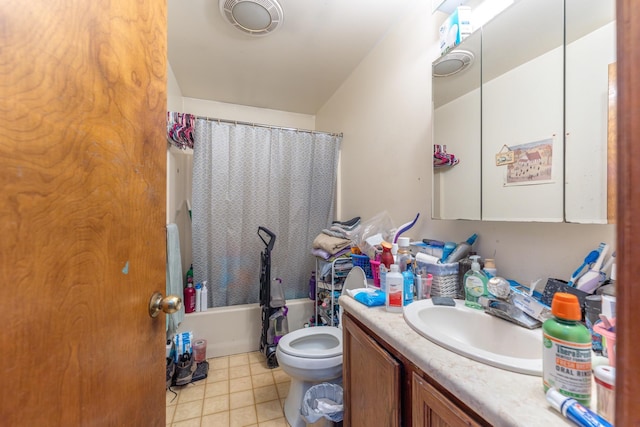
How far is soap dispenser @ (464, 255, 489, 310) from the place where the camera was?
0.89 metres

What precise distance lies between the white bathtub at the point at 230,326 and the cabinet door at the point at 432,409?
171cm

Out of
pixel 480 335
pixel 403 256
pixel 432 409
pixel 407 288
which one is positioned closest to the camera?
pixel 432 409

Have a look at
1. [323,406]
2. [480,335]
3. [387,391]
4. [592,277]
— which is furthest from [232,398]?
[592,277]

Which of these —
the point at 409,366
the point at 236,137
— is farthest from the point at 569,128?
the point at 236,137

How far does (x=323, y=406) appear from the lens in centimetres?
123

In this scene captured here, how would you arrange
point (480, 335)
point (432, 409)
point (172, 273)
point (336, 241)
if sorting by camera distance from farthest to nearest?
point (336, 241) → point (172, 273) → point (480, 335) → point (432, 409)

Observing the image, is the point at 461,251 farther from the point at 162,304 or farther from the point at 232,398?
the point at 232,398

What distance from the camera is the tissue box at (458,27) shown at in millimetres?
1054

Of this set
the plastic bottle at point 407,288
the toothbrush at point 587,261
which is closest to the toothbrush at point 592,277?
the toothbrush at point 587,261

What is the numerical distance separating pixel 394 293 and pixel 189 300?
1774 millimetres

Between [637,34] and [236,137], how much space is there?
2217 millimetres

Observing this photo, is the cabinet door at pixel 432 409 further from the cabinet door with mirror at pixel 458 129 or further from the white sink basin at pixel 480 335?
the cabinet door with mirror at pixel 458 129

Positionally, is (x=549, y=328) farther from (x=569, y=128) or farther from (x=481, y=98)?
(x=481, y=98)

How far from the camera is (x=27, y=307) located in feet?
1.15
